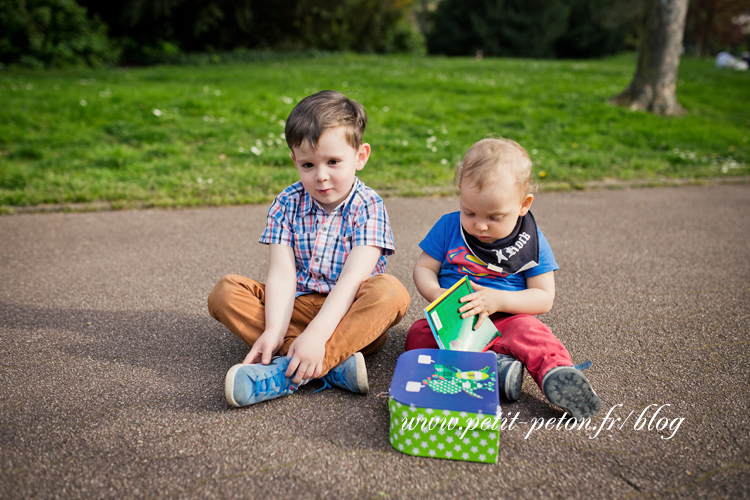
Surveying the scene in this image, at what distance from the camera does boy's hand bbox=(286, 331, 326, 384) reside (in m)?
1.95

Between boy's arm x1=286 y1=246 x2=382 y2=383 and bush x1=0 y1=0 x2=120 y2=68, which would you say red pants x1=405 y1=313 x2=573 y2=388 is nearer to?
boy's arm x1=286 y1=246 x2=382 y2=383

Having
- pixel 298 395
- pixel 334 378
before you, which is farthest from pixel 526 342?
pixel 298 395

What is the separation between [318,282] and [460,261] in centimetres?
66

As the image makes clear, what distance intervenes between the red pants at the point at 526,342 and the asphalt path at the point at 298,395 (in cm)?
18

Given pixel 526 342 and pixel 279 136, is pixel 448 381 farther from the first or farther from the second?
pixel 279 136

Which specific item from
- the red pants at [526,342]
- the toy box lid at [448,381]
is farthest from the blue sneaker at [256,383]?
the red pants at [526,342]

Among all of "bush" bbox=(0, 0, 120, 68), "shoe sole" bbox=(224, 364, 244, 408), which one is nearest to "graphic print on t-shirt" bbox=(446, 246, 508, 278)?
"shoe sole" bbox=(224, 364, 244, 408)

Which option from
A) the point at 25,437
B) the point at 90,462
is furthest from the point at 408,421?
the point at 25,437

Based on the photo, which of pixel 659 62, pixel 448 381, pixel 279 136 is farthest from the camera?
pixel 659 62

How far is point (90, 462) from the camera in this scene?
169 cm

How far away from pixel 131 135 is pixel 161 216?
91.9 inches

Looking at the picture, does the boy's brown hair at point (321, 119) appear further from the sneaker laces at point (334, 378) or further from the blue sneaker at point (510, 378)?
the blue sneaker at point (510, 378)

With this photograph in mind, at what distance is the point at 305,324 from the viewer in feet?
7.68

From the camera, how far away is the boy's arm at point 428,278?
2256 millimetres
